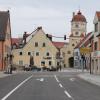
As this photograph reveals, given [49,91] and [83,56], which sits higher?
[83,56]

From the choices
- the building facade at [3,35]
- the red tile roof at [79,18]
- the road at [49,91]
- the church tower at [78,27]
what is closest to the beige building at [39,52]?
the building facade at [3,35]

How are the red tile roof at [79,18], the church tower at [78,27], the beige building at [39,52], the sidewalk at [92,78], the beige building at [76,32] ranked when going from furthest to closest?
the red tile roof at [79,18], the church tower at [78,27], the beige building at [76,32], the beige building at [39,52], the sidewalk at [92,78]

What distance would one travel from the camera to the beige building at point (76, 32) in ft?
539

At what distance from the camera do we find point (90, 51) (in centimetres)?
7400

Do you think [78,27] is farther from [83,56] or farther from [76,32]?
[83,56]

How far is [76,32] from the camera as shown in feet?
547

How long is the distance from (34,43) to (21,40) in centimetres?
2054

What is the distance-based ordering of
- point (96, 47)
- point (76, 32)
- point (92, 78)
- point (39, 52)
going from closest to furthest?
point (92, 78) < point (96, 47) < point (39, 52) < point (76, 32)

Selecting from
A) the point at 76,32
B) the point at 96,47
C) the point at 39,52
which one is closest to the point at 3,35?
the point at 96,47

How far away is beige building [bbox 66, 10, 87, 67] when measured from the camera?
539ft

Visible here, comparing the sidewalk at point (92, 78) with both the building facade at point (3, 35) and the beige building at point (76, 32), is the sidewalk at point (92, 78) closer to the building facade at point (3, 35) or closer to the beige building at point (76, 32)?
the building facade at point (3, 35)

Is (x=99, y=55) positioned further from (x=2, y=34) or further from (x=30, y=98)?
(x=30, y=98)

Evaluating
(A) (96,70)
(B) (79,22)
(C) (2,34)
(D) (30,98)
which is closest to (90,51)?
(A) (96,70)

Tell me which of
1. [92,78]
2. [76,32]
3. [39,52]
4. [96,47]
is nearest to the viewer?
[92,78]
